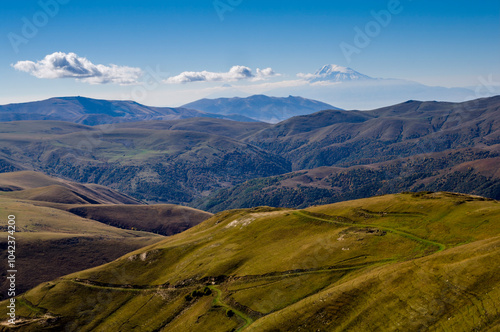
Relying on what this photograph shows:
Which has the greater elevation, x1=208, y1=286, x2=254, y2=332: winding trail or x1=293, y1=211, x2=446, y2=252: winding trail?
x1=293, y1=211, x2=446, y2=252: winding trail

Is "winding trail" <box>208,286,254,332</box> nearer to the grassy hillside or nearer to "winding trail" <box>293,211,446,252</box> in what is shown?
the grassy hillside

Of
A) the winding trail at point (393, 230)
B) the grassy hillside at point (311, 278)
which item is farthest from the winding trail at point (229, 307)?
the winding trail at point (393, 230)

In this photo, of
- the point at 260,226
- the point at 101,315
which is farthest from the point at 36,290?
the point at 260,226

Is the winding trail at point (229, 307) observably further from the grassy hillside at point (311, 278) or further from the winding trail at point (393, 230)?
the winding trail at point (393, 230)

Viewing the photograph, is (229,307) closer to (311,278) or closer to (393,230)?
(311,278)

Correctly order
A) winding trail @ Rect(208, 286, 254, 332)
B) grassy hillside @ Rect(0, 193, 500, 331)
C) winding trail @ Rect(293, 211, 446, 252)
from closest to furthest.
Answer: grassy hillside @ Rect(0, 193, 500, 331) < winding trail @ Rect(208, 286, 254, 332) < winding trail @ Rect(293, 211, 446, 252)

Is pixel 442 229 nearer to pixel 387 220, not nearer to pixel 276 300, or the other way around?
pixel 387 220

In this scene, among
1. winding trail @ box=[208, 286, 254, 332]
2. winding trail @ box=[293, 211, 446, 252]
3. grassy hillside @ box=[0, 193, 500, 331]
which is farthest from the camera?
winding trail @ box=[293, 211, 446, 252]

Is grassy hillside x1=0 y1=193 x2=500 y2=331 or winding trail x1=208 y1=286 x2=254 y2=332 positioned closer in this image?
grassy hillside x1=0 y1=193 x2=500 y2=331

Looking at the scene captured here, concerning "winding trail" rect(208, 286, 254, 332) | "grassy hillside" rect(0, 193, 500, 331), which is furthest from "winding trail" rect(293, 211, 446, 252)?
"winding trail" rect(208, 286, 254, 332)
